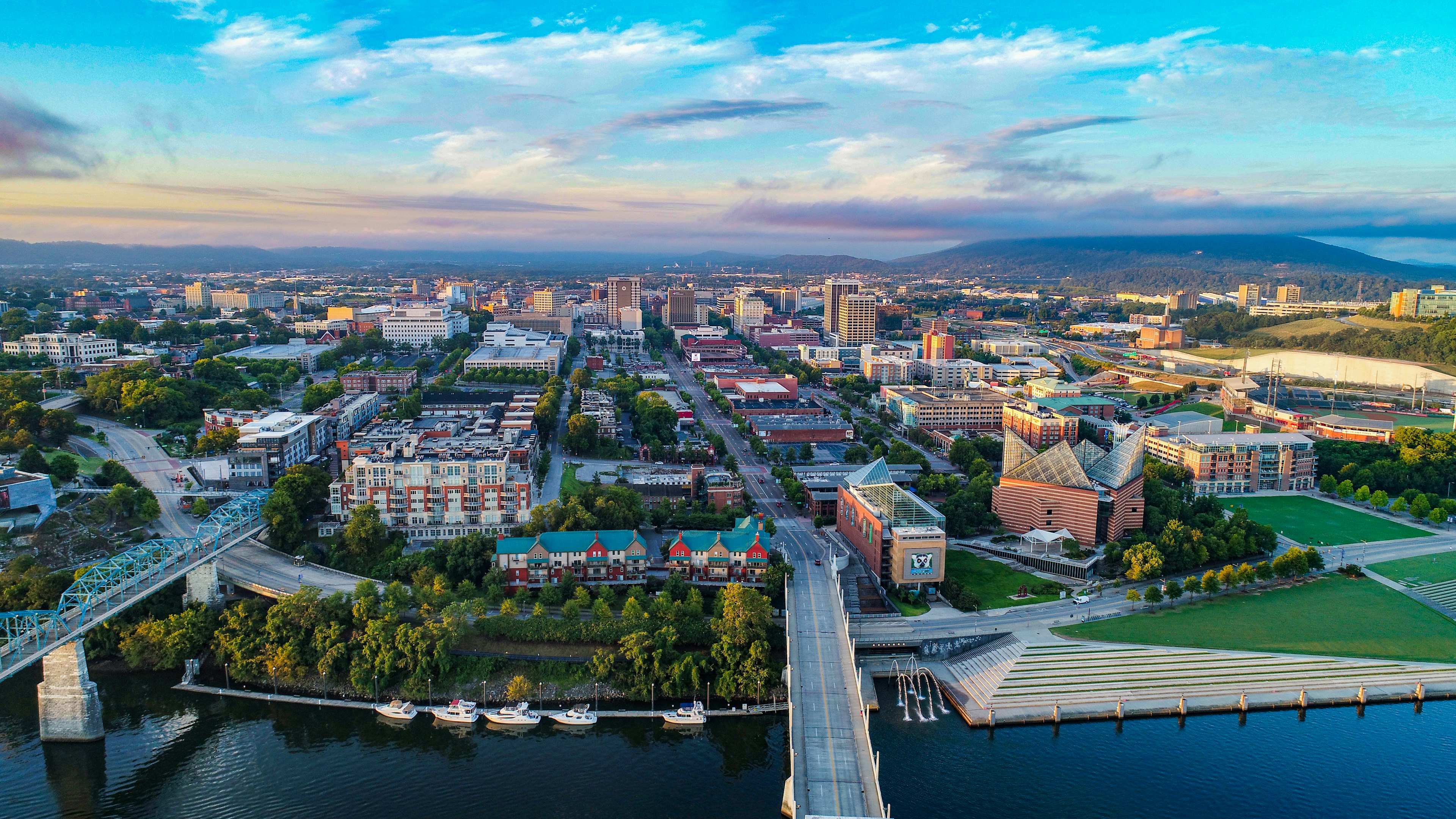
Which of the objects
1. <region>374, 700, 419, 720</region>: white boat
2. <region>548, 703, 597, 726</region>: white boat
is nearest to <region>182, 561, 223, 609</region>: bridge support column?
<region>374, 700, 419, 720</region>: white boat

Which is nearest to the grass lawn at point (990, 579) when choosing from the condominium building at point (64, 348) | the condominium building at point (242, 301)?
the condominium building at point (64, 348)

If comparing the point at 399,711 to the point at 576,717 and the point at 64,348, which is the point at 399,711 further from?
the point at 64,348

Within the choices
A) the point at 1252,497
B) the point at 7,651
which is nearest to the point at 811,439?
the point at 1252,497

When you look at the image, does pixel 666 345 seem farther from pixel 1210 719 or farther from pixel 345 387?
pixel 1210 719

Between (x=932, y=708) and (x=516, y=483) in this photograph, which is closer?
(x=932, y=708)

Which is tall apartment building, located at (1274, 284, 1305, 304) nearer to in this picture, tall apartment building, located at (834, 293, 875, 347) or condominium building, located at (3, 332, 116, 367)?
tall apartment building, located at (834, 293, 875, 347)

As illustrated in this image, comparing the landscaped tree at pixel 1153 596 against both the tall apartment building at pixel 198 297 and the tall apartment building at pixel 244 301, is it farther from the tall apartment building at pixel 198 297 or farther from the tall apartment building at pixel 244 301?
the tall apartment building at pixel 198 297

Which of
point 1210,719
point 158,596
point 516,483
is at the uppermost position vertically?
point 516,483
